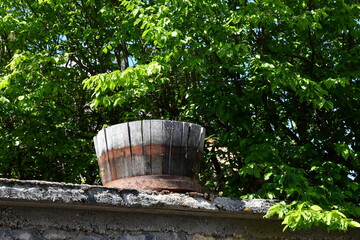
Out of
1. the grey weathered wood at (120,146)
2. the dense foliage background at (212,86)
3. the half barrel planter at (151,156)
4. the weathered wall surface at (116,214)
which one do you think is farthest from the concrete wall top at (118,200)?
the grey weathered wood at (120,146)

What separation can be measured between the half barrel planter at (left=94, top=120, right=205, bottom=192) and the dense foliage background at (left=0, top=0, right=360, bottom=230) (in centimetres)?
73

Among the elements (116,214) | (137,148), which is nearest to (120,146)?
(137,148)

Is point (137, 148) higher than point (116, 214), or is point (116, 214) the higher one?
point (137, 148)

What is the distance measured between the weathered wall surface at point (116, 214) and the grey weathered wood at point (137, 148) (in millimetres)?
305

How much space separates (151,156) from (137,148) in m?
0.12

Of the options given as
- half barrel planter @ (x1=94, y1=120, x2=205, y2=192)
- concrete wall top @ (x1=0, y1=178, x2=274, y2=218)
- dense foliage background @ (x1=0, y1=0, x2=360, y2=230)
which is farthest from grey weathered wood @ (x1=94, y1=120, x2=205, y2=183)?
dense foliage background @ (x1=0, y1=0, x2=360, y2=230)

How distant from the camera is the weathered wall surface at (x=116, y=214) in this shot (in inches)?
118

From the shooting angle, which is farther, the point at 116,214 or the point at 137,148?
the point at 137,148

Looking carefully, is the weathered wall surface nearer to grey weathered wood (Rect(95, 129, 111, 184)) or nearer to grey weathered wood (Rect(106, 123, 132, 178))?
grey weathered wood (Rect(106, 123, 132, 178))

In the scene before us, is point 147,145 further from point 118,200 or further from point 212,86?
point 212,86

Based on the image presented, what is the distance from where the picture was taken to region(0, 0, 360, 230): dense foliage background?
4672 mm

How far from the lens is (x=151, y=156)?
3.69m

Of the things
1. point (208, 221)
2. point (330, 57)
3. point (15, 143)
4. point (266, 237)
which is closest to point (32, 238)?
point (208, 221)

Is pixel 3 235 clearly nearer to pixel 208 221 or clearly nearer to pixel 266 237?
pixel 208 221
